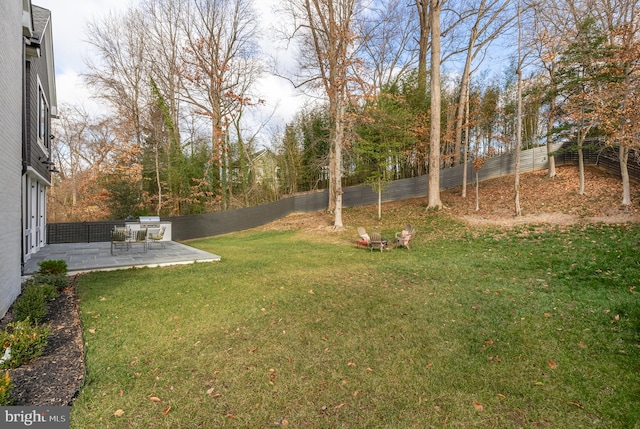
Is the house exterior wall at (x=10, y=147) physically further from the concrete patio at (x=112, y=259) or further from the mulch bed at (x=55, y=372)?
the concrete patio at (x=112, y=259)

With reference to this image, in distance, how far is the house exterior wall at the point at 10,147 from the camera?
405 centimetres

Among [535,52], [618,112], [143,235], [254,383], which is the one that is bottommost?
[254,383]

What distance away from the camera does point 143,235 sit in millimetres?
8711

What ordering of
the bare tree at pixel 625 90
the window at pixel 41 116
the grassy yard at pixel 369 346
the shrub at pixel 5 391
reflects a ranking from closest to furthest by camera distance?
the shrub at pixel 5 391 < the grassy yard at pixel 369 346 < the bare tree at pixel 625 90 < the window at pixel 41 116

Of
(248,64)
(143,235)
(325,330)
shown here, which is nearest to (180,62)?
(248,64)

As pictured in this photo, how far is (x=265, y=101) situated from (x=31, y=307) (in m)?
15.9

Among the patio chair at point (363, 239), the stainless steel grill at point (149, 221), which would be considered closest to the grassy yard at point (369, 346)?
the patio chair at point (363, 239)

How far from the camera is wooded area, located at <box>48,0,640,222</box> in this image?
12.8 m

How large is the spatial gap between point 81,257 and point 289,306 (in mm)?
6931

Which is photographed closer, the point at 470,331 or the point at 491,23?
the point at 470,331

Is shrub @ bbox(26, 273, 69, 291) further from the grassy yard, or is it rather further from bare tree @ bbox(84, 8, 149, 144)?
bare tree @ bbox(84, 8, 149, 144)

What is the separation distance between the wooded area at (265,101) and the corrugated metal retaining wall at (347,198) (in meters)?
1.24

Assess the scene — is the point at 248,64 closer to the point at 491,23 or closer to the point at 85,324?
the point at 491,23

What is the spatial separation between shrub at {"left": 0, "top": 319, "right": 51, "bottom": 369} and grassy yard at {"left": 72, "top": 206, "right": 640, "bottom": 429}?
430 millimetres
